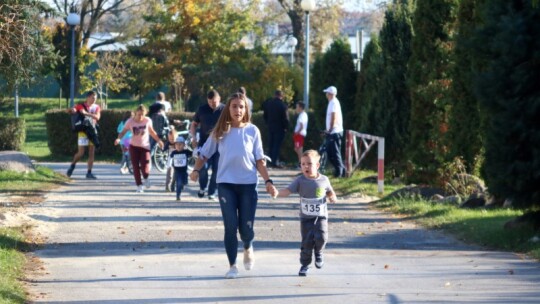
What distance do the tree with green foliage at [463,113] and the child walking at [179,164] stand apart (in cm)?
439

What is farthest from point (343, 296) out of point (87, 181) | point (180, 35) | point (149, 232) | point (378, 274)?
point (180, 35)

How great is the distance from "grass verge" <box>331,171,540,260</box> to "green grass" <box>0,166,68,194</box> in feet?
20.1

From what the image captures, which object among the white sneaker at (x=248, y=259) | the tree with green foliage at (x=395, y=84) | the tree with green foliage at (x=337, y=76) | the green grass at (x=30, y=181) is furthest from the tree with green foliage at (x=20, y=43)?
the tree with green foliage at (x=337, y=76)

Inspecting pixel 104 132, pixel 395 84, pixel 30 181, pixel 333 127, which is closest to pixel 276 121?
pixel 395 84

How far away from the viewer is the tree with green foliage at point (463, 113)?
17.2 metres

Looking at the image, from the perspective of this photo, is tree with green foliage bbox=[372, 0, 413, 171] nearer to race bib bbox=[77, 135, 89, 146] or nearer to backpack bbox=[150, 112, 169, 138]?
backpack bbox=[150, 112, 169, 138]

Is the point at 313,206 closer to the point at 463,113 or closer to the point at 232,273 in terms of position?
the point at 232,273

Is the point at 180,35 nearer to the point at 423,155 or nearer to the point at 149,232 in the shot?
the point at 423,155

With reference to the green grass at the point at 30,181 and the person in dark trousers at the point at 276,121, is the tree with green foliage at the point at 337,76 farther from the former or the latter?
the green grass at the point at 30,181

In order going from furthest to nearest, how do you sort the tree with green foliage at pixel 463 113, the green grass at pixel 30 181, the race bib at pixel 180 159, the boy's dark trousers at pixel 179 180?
the green grass at pixel 30 181
the race bib at pixel 180 159
the boy's dark trousers at pixel 179 180
the tree with green foliage at pixel 463 113

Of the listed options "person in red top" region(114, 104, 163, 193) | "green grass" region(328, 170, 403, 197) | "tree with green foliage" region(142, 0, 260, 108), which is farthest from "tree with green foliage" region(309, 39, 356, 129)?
"person in red top" region(114, 104, 163, 193)

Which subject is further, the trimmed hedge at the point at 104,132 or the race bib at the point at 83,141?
the trimmed hedge at the point at 104,132

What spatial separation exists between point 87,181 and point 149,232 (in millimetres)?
10039

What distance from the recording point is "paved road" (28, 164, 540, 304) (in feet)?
31.6
